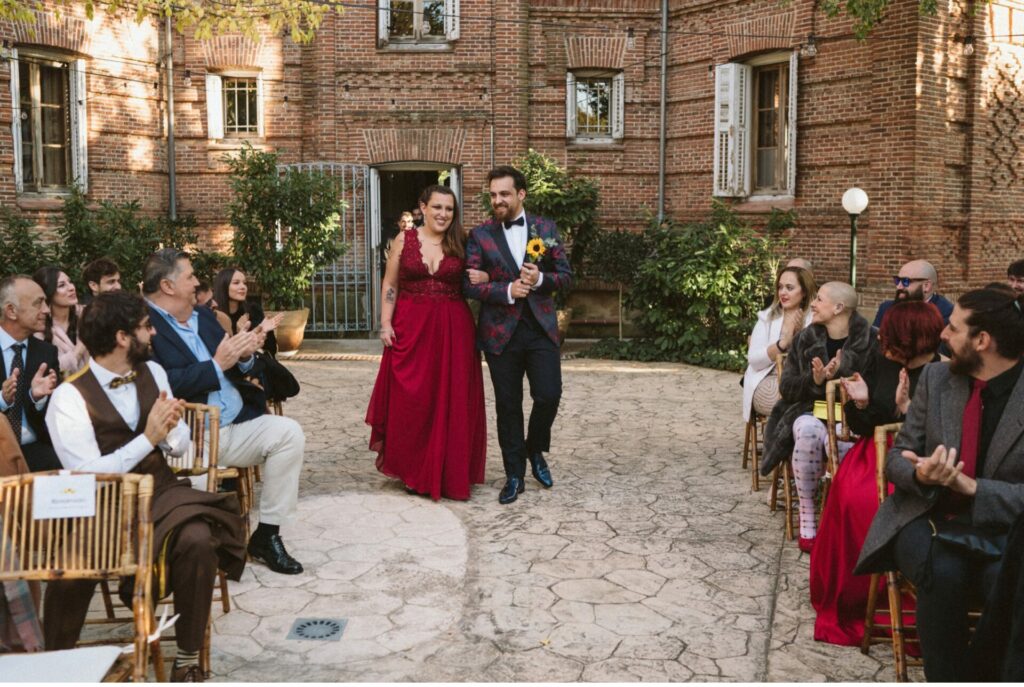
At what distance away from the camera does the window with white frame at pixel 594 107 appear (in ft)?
55.2

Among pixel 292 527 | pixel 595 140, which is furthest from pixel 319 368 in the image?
pixel 292 527

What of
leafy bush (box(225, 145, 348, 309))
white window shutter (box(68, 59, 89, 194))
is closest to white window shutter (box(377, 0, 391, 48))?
leafy bush (box(225, 145, 348, 309))

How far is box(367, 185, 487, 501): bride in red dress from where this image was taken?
6711mm

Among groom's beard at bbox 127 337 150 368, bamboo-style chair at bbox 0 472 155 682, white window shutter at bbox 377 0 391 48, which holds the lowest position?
bamboo-style chair at bbox 0 472 155 682

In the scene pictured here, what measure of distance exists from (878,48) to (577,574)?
424 inches

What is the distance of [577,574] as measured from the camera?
5.31m

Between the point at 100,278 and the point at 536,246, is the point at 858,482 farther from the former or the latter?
the point at 100,278

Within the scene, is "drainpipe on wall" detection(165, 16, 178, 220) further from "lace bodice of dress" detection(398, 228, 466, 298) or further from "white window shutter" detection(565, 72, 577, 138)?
"lace bodice of dress" detection(398, 228, 466, 298)

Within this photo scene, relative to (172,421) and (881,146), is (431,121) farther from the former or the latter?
(172,421)

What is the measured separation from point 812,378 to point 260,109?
12909 mm

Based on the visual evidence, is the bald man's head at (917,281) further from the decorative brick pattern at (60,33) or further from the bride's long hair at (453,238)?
the decorative brick pattern at (60,33)

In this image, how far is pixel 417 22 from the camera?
16578 mm

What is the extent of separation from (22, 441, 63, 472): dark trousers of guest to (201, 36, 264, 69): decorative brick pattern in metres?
12.3

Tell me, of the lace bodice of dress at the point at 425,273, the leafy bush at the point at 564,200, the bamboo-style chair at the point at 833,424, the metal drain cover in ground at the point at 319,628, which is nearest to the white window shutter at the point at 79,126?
the leafy bush at the point at 564,200
